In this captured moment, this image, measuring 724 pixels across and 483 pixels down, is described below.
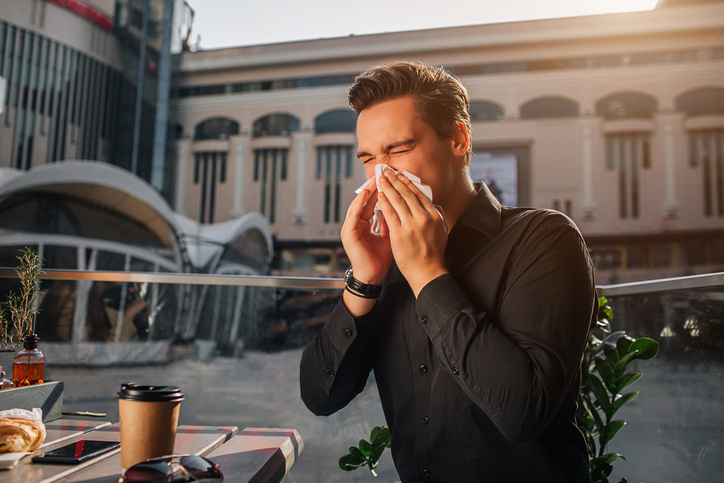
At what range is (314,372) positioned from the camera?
109 cm

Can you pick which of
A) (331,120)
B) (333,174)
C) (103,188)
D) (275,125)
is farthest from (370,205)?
(275,125)

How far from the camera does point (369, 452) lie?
1.80m

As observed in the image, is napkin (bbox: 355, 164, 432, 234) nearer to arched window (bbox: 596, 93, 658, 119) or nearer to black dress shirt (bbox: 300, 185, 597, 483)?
black dress shirt (bbox: 300, 185, 597, 483)

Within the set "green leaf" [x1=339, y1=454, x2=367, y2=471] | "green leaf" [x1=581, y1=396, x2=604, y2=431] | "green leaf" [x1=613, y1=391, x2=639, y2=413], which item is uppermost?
"green leaf" [x1=613, y1=391, x2=639, y2=413]

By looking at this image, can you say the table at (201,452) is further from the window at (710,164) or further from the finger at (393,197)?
the window at (710,164)

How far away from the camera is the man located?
787mm

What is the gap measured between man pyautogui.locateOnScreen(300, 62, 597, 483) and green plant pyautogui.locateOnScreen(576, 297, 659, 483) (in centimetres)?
89

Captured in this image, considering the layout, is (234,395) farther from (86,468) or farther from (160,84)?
(160,84)

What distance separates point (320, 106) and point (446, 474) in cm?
2451

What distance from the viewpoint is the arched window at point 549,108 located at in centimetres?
2200

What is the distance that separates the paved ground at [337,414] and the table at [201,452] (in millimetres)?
989

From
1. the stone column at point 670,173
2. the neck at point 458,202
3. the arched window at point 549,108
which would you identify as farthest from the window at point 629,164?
the neck at point 458,202

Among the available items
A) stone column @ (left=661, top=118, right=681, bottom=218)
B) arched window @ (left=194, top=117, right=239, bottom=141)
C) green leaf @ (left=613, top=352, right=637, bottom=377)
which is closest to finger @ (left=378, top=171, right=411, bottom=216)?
green leaf @ (left=613, top=352, right=637, bottom=377)

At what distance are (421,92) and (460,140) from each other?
0.15 metres
